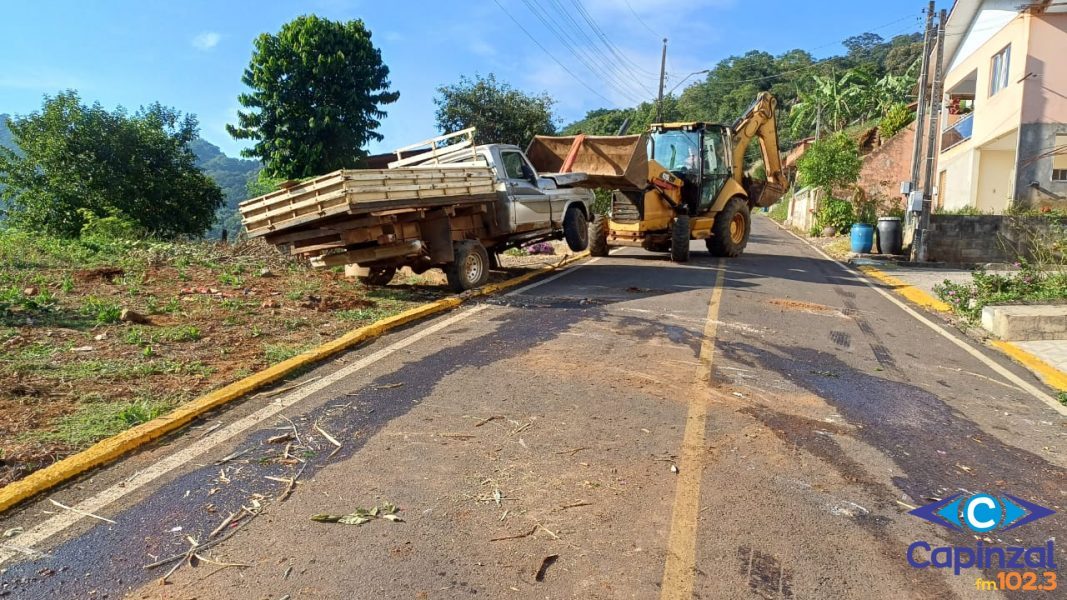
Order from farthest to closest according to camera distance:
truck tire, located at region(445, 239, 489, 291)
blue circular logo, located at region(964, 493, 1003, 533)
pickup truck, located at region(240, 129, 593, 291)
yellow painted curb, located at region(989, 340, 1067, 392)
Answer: truck tire, located at region(445, 239, 489, 291) → pickup truck, located at region(240, 129, 593, 291) → yellow painted curb, located at region(989, 340, 1067, 392) → blue circular logo, located at region(964, 493, 1003, 533)

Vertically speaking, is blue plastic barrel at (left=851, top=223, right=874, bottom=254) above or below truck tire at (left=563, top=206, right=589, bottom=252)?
below

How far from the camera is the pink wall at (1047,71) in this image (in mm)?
18906

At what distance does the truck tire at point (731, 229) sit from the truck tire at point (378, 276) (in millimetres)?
8668

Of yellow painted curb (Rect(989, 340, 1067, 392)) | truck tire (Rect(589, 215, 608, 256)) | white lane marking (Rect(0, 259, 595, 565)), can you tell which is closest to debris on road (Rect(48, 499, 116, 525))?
white lane marking (Rect(0, 259, 595, 565))

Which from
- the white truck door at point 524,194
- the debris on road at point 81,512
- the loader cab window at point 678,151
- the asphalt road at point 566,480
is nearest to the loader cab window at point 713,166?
the loader cab window at point 678,151

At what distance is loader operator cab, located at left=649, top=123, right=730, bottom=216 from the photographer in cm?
1545

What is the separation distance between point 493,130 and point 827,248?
1528 cm

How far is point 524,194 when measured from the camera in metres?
11.4

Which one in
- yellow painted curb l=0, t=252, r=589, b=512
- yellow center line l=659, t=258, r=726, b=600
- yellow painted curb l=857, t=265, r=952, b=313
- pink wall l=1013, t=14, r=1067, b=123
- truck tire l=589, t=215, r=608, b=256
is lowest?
yellow painted curb l=857, t=265, r=952, b=313

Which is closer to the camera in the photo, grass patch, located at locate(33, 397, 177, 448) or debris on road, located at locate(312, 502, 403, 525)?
debris on road, located at locate(312, 502, 403, 525)

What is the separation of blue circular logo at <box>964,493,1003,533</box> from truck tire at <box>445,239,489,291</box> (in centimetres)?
722

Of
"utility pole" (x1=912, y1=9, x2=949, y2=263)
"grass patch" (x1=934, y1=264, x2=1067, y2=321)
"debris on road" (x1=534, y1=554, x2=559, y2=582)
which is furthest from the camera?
"utility pole" (x1=912, y1=9, x2=949, y2=263)

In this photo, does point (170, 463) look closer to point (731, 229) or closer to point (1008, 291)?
point (1008, 291)

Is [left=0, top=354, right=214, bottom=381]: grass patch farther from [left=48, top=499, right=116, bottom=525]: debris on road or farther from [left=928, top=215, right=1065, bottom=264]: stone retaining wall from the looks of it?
[left=928, top=215, right=1065, bottom=264]: stone retaining wall
